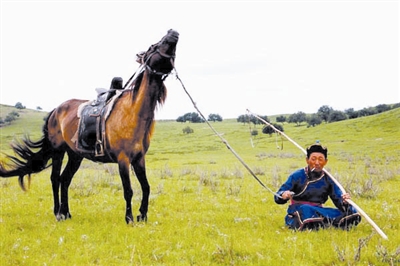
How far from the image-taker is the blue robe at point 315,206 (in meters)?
6.68

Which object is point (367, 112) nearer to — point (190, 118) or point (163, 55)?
point (190, 118)

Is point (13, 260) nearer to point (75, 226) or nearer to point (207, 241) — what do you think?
point (75, 226)

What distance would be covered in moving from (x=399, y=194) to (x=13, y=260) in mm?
11040

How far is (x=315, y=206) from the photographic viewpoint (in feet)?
22.5

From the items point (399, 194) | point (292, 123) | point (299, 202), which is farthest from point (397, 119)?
point (299, 202)

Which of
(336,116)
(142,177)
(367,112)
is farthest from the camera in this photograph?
(367,112)

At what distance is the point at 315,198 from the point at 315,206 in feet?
0.54

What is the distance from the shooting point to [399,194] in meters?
11.6

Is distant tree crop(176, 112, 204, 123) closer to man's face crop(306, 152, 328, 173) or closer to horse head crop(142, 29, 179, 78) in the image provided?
horse head crop(142, 29, 179, 78)

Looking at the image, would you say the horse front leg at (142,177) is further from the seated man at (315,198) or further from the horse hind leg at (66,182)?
the seated man at (315,198)

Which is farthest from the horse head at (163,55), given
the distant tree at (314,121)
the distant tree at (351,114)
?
the distant tree at (351,114)

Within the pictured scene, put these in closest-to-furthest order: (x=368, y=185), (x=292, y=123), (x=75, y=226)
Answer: (x=75, y=226)
(x=368, y=185)
(x=292, y=123)

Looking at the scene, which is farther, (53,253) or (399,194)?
(399,194)

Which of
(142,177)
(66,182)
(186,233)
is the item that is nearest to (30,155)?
(66,182)
